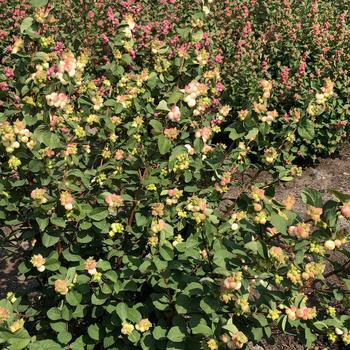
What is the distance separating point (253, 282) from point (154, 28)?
15.2 feet

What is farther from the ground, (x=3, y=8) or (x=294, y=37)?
(x=294, y=37)

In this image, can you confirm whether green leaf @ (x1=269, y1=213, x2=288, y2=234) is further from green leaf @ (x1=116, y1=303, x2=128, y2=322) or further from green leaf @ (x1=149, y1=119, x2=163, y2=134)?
green leaf @ (x1=116, y1=303, x2=128, y2=322)

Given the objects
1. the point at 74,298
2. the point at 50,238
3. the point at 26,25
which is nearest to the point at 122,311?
the point at 74,298

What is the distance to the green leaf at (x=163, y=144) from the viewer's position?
209cm

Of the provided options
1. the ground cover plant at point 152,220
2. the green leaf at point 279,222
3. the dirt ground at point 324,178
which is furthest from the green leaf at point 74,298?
the dirt ground at point 324,178

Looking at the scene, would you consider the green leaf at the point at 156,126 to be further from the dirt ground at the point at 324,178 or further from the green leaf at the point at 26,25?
the dirt ground at the point at 324,178

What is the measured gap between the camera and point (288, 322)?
6.93ft

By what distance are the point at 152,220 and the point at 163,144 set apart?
1.10 ft

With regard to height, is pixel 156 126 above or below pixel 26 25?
below

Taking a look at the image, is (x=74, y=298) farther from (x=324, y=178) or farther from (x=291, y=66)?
(x=291, y=66)

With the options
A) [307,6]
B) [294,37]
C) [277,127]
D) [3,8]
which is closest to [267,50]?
[294,37]

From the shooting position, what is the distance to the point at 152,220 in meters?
2.08

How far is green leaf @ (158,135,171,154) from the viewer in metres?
2.09

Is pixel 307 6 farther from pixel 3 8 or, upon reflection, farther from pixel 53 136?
pixel 53 136
